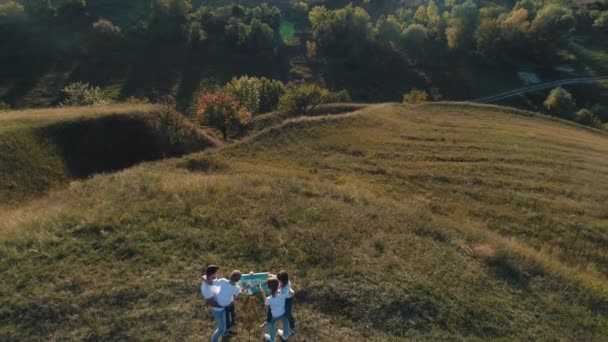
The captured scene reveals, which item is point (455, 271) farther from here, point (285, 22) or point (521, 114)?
point (285, 22)

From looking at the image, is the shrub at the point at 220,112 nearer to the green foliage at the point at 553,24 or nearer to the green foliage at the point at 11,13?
the green foliage at the point at 11,13

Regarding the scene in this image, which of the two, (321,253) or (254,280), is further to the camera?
(321,253)

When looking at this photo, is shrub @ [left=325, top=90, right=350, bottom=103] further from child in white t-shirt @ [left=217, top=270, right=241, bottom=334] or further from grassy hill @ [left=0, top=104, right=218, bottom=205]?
child in white t-shirt @ [left=217, top=270, right=241, bottom=334]

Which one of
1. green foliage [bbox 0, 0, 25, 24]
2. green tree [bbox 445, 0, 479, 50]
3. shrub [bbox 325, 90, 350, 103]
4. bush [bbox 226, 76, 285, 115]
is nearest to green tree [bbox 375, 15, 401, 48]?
green tree [bbox 445, 0, 479, 50]

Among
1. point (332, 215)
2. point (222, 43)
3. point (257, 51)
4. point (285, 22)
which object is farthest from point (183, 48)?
point (332, 215)

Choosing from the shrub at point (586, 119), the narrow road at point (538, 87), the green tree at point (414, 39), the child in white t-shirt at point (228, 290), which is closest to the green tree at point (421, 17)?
the green tree at point (414, 39)

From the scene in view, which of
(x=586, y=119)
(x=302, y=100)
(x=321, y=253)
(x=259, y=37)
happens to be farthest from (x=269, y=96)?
(x=321, y=253)

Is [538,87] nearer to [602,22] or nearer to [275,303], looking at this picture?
[602,22]
